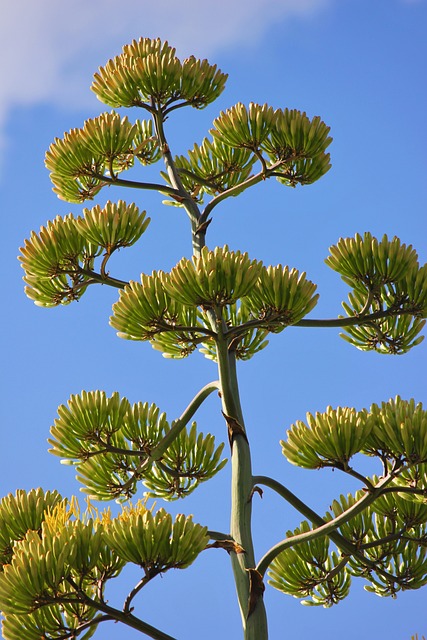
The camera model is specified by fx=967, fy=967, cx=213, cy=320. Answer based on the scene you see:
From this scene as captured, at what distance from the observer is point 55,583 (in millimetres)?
3658

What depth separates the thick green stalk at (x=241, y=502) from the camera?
4055mm

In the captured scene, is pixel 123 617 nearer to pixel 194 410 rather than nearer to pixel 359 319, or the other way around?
pixel 194 410

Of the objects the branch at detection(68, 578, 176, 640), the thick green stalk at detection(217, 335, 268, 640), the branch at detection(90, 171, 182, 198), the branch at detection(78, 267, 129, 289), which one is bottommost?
the branch at detection(68, 578, 176, 640)

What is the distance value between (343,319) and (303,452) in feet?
2.78

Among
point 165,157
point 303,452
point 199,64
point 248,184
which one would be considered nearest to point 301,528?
point 303,452

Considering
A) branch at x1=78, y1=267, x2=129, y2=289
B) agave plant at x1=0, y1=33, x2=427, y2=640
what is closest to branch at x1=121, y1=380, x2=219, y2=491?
agave plant at x1=0, y1=33, x2=427, y2=640

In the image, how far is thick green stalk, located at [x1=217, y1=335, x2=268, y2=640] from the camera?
160 inches

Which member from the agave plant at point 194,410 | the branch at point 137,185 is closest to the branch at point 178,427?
the agave plant at point 194,410

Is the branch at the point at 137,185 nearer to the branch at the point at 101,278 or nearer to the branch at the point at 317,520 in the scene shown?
the branch at the point at 101,278

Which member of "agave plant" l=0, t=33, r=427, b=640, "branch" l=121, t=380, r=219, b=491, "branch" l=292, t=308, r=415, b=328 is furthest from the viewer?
"branch" l=292, t=308, r=415, b=328

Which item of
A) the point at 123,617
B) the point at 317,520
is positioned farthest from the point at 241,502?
the point at 123,617

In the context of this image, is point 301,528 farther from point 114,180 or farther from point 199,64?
point 199,64

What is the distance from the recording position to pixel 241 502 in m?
4.21

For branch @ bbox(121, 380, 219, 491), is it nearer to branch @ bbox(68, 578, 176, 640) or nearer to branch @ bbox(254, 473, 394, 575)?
branch @ bbox(254, 473, 394, 575)
